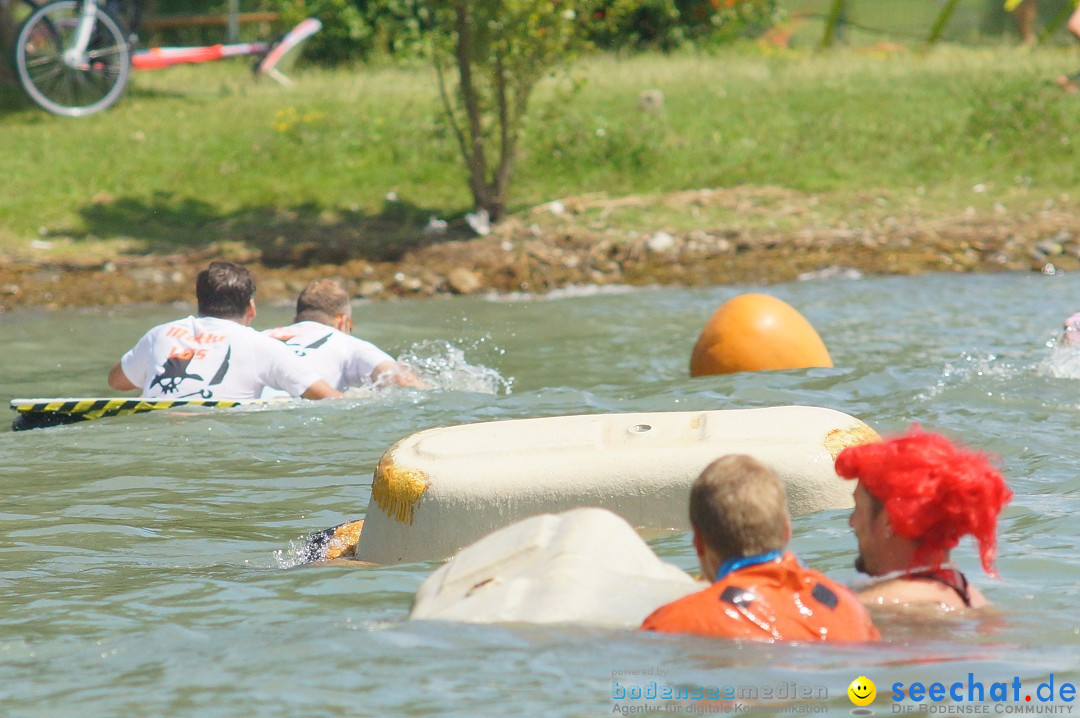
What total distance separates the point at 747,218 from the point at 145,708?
1265 centimetres

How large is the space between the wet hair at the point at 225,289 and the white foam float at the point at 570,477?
9.81 ft

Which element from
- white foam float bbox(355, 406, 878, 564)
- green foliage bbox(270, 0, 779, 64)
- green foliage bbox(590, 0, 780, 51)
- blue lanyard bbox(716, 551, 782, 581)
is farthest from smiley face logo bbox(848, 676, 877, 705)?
green foliage bbox(590, 0, 780, 51)

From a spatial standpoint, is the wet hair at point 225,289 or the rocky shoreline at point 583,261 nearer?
the wet hair at point 225,289

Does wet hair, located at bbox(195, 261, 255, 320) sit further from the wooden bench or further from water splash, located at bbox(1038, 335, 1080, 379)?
the wooden bench

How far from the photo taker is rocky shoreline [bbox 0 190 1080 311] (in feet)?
46.1

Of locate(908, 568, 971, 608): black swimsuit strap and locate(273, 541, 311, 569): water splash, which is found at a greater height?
locate(908, 568, 971, 608): black swimsuit strap

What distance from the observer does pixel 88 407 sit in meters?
8.04

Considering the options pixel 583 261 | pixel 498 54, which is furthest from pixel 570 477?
pixel 498 54

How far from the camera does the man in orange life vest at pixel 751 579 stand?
3736mm

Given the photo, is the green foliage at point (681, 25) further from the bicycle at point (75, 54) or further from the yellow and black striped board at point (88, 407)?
the yellow and black striped board at point (88, 407)

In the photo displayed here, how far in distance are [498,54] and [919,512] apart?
460 inches

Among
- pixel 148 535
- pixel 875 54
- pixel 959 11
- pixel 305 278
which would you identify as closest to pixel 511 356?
pixel 305 278

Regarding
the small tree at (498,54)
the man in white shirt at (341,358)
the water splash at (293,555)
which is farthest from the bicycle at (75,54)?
the water splash at (293,555)

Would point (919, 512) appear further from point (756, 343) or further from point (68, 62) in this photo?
point (68, 62)
